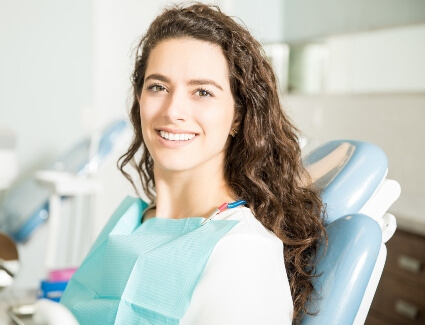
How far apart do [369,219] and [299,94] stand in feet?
7.59

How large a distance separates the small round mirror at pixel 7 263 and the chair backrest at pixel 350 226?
1.69 ft

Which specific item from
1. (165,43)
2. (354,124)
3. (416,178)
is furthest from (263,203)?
(354,124)

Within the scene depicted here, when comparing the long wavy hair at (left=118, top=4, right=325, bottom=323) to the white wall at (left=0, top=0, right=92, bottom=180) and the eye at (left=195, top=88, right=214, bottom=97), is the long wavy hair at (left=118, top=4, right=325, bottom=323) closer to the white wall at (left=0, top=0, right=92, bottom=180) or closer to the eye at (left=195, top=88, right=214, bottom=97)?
the eye at (left=195, top=88, right=214, bottom=97)

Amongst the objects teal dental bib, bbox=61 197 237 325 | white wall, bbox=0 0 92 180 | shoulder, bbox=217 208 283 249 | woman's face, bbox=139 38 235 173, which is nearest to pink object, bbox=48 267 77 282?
teal dental bib, bbox=61 197 237 325

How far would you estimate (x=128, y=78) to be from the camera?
306cm

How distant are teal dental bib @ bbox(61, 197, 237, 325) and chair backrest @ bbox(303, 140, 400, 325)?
0.20 meters

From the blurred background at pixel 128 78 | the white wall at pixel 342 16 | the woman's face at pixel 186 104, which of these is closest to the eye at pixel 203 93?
the woman's face at pixel 186 104

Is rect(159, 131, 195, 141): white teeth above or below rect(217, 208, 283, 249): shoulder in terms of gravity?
above

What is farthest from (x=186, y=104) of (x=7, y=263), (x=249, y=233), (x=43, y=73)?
(x=43, y=73)

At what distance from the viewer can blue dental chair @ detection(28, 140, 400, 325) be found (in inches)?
→ 42.2

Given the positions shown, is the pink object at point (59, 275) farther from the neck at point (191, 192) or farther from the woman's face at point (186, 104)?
the woman's face at point (186, 104)

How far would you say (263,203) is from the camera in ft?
3.99

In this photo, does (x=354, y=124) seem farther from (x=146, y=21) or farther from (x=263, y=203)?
(x=263, y=203)

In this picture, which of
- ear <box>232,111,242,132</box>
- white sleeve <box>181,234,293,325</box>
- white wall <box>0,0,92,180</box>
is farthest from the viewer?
white wall <box>0,0,92,180</box>
